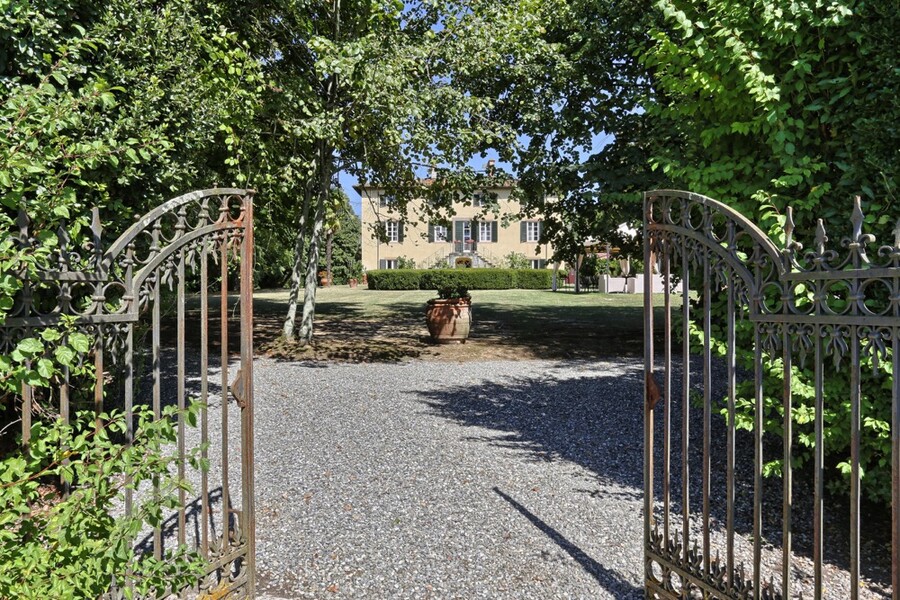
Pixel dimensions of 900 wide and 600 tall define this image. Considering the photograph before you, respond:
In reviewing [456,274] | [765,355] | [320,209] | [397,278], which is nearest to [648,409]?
[765,355]

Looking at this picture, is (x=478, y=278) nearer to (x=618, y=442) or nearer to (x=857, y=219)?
(x=618, y=442)

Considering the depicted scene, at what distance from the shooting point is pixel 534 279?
36312mm

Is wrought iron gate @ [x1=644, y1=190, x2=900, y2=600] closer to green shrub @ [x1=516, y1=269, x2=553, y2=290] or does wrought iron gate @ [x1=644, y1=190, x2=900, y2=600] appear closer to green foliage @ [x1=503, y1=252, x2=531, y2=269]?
green shrub @ [x1=516, y1=269, x2=553, y2=290]

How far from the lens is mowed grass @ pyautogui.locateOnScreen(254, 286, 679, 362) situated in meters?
11.3

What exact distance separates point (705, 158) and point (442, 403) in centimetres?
468

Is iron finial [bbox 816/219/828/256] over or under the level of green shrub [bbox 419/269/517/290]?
under

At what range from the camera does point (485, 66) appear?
1054cm

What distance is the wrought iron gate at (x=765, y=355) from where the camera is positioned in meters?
1.90

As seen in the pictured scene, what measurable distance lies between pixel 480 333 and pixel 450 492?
33.3ft

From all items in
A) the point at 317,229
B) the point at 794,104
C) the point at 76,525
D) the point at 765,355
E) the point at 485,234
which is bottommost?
the point at 76,525

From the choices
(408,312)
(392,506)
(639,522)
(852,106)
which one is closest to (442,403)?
(392,506)

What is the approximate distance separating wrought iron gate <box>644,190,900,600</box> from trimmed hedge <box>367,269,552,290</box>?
1233 inches

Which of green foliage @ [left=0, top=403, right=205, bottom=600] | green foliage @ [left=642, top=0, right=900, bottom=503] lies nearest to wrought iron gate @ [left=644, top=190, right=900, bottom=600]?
green foliage @ [left=642, top=0, right=900, bottom=503]

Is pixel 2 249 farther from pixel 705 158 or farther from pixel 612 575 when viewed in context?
pixel 705 158
